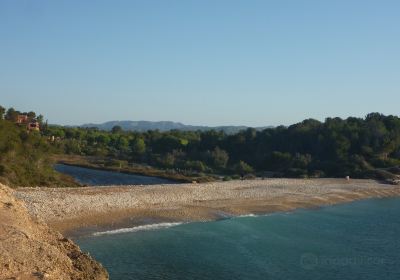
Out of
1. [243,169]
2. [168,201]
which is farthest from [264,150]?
[168,201]

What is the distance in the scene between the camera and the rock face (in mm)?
17250

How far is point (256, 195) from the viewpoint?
49.4 m

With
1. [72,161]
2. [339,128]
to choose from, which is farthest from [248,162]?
[72,161]

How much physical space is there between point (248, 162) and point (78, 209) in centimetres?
6242

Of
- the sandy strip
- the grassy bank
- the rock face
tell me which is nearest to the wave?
the sandy strip

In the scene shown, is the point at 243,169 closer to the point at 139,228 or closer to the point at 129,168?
the point at 129,168

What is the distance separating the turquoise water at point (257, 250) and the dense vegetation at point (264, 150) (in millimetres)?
26045

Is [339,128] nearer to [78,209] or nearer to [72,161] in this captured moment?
[72,161]

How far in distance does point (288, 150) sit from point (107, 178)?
38484 millimetres

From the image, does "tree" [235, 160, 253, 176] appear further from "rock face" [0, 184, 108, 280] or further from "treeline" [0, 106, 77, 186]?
Answer: "rock face" [0, 184, 108, 280]

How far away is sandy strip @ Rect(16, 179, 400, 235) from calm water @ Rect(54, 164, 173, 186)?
16.3 meters

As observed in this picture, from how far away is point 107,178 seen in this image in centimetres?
7188

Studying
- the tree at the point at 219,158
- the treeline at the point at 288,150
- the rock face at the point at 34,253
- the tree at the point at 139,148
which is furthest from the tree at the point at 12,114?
the rock face at the point at 34,253

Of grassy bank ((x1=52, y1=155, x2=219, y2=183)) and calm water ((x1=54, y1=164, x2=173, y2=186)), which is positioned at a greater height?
grassy bank ((x1=52, y1=155, x2=219, y2=183))
